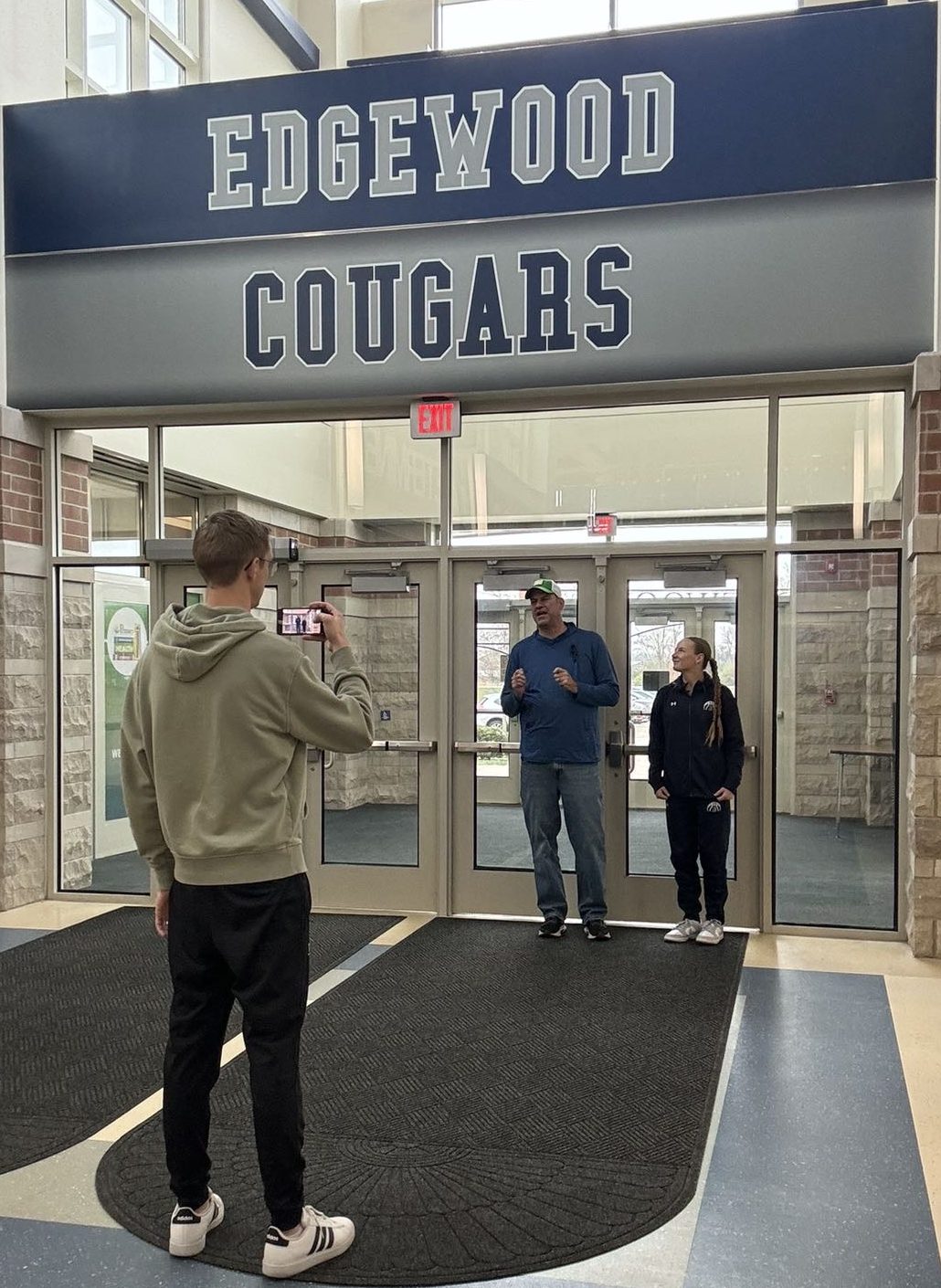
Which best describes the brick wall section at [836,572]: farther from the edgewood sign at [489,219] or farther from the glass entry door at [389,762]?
the glass entry door at [389,762]

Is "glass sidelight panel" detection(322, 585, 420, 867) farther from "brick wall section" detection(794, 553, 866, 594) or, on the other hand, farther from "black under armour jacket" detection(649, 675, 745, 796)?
"brick wall section" detection(794, 553, 866, 594)

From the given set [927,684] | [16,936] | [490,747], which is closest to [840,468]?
[927,684]

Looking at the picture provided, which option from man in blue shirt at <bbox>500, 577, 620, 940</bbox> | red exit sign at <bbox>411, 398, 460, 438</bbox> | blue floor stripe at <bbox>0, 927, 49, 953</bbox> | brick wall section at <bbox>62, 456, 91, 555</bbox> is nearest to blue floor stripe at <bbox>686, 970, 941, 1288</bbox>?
man in blue shirt at <bbox>500, 577, 620, 940</bbox>

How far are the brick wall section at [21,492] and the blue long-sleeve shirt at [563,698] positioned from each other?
2902 millimetres

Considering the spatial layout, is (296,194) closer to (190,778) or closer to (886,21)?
(886,21)

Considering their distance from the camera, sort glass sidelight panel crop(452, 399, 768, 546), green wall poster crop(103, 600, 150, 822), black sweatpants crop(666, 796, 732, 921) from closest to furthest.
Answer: black sweatpants crop(666, 796, 732, 921) < glass sidelight panel crop(452, 399, 768, 546) < green wall poster crop(103, 600, 150, 822)

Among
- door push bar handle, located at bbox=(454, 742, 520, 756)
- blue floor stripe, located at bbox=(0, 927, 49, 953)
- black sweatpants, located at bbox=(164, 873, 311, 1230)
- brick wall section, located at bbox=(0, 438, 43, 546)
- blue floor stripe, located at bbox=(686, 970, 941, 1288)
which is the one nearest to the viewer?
black sweatpants, located at bbox=(164, 873, 311, 1230)

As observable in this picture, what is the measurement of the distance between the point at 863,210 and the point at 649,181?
3.36 ft

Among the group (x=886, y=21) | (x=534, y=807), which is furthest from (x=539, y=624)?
(x=886, y=21)

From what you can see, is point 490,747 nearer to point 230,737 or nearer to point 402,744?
point 402,744

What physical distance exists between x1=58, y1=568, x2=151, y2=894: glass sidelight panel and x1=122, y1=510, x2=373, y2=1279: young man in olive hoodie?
172 inches

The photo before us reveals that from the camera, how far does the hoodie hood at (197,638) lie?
2508 mm

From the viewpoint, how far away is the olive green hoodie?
249cm

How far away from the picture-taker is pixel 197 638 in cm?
254
